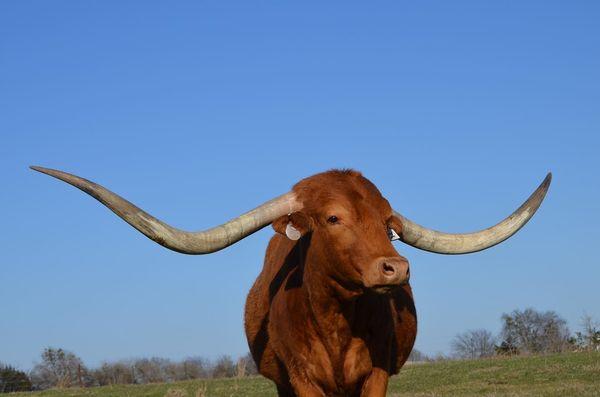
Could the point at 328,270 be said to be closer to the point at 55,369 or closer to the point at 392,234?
the point at 392,234

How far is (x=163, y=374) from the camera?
49.0 meters

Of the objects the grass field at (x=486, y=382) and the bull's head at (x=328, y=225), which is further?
the grass field at (x=486, y=382)

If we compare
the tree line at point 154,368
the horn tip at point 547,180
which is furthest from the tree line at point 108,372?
the horn tip at point 547,180

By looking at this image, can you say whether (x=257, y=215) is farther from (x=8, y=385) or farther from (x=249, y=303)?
(x=8, y=385)

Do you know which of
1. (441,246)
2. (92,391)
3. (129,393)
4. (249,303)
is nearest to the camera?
(441,246)

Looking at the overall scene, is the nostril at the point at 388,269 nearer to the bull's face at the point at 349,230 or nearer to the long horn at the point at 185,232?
the bull's face at the point at 349,230

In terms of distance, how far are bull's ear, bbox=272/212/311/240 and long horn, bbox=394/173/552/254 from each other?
119cm

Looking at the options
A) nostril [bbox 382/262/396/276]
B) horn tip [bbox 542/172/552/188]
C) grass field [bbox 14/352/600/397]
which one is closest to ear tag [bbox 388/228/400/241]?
nostril [bbox 382/262/396/276]

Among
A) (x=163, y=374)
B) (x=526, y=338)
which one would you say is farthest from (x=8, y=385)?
(x=526, y=338)

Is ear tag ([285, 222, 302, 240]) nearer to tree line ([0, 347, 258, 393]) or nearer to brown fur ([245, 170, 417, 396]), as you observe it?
brown fur ([245, 170, 417, 396])

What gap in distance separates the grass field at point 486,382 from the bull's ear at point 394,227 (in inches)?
311

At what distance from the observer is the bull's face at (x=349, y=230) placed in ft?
21.8

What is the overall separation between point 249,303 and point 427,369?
17.9 m

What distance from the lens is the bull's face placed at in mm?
6633
